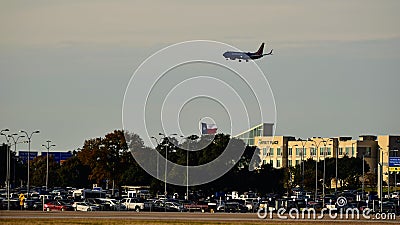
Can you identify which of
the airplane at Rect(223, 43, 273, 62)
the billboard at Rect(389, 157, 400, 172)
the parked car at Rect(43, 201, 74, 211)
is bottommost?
the parked car at Rect(43, 201, 74, 211)

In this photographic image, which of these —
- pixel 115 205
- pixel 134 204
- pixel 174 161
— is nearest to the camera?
pixel 115 205

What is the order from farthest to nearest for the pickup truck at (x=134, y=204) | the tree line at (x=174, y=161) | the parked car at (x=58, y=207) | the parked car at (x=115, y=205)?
the tree line at (x=174, y=161) < the pickup truck at (x=134, y=204) < the parked car at (x=115, y=205) < the parked car at (x=58, y=207)

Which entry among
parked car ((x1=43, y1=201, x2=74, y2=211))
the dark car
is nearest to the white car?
parked car ((x1=43, y1=201, x2=74, y2=211))

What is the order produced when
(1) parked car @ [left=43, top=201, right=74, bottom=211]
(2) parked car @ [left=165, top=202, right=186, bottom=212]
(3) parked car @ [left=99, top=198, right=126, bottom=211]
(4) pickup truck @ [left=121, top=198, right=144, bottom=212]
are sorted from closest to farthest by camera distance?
1. (1) parked car @ [left=43, top=201, right=74, bottom=211]
2. (3) parked car @ [left=99, top=198, right=126, bottom=211]
3. (2) parked car @ [left=165, top=202, right=186, bottom=212]
4. (4) pickup truck @ [left=121, top=198, right=144, bottom=212]

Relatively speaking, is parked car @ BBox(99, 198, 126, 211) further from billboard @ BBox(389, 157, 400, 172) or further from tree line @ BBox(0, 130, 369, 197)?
billboard @ BBox(389, 157, 400, 172)

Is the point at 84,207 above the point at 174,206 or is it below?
below

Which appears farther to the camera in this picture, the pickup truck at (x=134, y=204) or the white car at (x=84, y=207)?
the pickup truck at (x=134, y=204)

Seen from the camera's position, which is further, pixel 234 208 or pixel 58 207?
pixel 234 208

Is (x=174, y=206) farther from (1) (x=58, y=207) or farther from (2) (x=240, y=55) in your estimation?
(2) (x=240, y=55)

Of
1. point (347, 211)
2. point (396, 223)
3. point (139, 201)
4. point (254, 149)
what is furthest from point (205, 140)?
point (396, 223)

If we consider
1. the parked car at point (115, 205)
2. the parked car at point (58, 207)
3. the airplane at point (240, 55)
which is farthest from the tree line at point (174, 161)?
the parked car at point (58, 207)

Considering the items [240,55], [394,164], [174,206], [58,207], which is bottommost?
[58,207]

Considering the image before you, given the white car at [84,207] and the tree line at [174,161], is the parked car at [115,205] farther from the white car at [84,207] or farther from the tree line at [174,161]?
the tree line at [174,161]

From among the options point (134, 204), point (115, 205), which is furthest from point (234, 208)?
point (115, 205)
